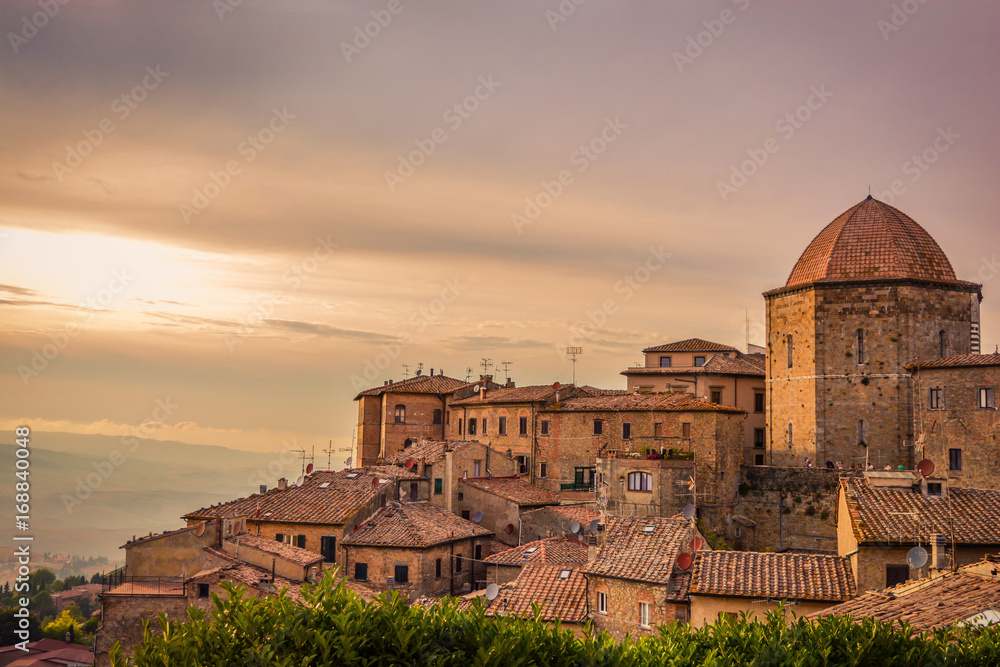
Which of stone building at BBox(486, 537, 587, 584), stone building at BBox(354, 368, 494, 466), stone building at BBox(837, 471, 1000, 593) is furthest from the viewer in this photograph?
stone building at BBox(354, 368, 494, 466)

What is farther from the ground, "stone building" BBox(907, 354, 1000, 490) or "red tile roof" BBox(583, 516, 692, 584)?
"stone building" BBox(907, 354, 1000, 490)

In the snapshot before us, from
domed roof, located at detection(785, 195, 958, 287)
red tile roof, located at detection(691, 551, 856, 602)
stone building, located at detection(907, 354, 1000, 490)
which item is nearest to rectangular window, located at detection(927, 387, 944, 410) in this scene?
stone building, located at detection(907, 354, 1000, 490)

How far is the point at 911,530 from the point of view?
89.2ft

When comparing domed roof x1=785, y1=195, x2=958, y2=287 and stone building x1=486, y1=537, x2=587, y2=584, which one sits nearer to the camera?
stone building x1=486, y1=537, x2=587, y2=584

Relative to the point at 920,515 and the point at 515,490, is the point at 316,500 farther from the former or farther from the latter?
the point at 920,515

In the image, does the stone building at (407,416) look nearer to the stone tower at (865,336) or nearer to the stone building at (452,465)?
the stone building at (452,465)

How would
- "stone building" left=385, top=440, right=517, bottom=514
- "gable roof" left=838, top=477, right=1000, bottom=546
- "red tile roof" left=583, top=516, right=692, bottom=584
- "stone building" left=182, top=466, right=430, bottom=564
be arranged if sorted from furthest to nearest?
1. "stone building" left=385, top=440, right=517, bottom=514
2. "stone building" left=182, top=466, right=430, bottom=564
3. "red tile roof" left=583, top=516, right=692, bottom=584
4. "gable roof" left=838, top=477, right=1000, bottom=546

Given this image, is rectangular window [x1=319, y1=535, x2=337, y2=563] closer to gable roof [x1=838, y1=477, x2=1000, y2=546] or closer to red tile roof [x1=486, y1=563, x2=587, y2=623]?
red tile roof [x1=486, y1=563, x2=587, y2=623]

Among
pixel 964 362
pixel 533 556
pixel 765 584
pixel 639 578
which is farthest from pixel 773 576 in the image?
pixel 964 362

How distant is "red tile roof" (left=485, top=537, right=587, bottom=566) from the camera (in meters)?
36.8

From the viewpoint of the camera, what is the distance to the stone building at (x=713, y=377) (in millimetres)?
57500

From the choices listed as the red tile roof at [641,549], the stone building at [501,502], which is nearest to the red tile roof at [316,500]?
the stone building at [501,502]

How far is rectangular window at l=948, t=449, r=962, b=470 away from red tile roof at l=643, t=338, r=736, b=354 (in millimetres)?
24394

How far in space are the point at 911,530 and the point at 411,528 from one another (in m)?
23.0
